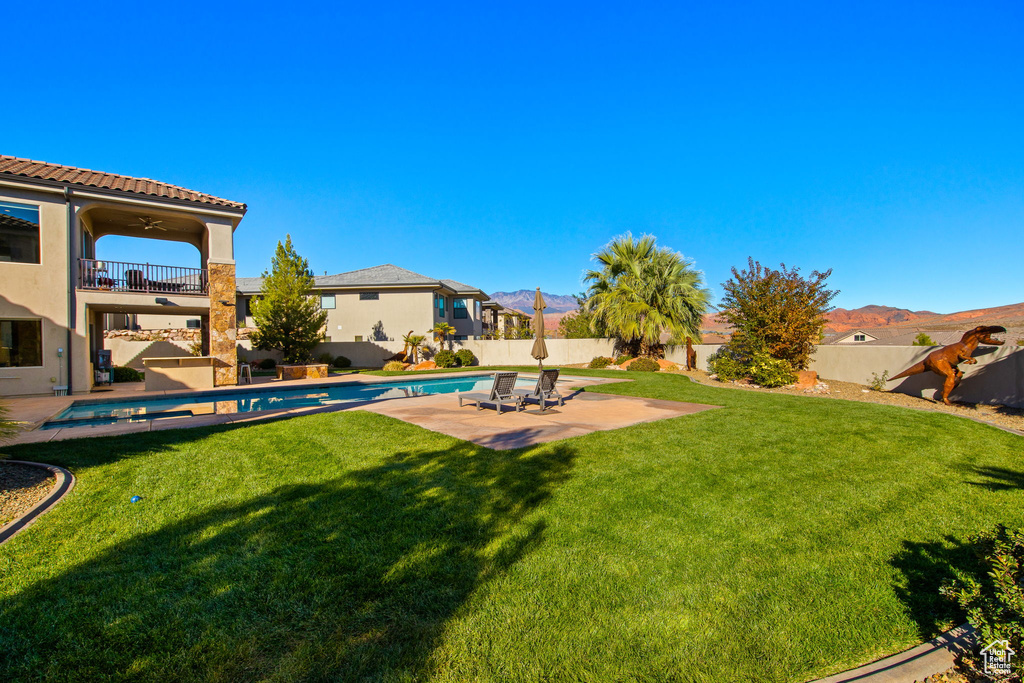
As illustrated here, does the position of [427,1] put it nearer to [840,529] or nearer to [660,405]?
[660,405]

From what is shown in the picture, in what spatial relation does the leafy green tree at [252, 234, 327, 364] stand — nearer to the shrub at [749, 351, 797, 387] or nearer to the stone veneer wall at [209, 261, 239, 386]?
the stone veneer wall at [209, 261, 239, 386]

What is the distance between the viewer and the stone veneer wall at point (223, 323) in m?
16.3

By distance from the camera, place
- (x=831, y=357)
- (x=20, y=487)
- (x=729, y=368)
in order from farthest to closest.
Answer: (x=729, y=368)
(x=831, y=357)
(x=20, y=487)

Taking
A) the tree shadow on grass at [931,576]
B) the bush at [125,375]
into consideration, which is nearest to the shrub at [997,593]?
→ the tree shadow on grass at [931,576]

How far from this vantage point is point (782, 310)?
596 inches

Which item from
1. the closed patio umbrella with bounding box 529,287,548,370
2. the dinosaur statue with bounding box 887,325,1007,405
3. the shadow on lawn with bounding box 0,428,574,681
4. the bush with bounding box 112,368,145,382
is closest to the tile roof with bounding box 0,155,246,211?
the bush with bounding box 112,368,145,382

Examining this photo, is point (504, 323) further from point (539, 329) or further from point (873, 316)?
point (873, 316)

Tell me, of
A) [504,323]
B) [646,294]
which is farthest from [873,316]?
[646,294]

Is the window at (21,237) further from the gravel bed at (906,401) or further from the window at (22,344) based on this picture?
the gravel bed at (906,401)

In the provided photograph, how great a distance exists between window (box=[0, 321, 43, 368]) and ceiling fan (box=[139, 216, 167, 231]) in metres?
4.99

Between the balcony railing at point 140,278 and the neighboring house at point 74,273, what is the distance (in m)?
0.03

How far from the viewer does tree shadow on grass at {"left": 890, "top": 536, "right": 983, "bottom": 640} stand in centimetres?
299

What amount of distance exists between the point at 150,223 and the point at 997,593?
74.5 feet

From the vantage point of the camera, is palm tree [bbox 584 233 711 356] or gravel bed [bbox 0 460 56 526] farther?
palm tree [bbox 584 233 711 356]
